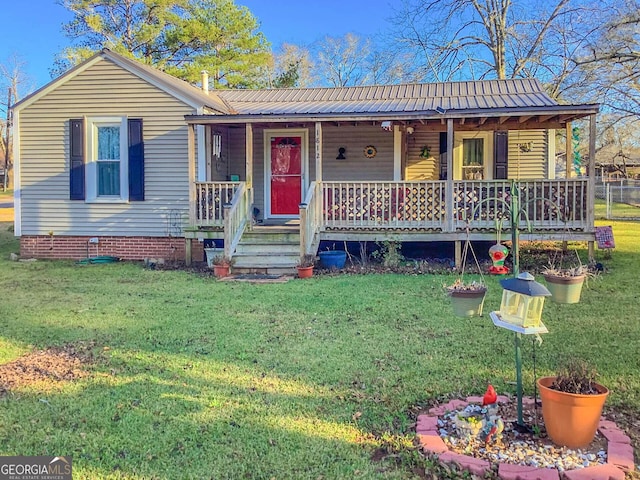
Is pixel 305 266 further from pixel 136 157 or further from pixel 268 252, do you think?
pixel 136 157

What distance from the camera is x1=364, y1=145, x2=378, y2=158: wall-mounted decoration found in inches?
483

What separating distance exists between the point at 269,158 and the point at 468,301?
9627mm

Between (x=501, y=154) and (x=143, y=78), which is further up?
(x=143, y=78)

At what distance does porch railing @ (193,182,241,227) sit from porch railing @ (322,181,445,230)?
1.86 meters

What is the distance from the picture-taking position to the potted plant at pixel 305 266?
9.04 meters

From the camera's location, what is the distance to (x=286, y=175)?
1269cm

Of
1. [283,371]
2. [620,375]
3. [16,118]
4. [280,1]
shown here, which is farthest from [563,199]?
[280,1]

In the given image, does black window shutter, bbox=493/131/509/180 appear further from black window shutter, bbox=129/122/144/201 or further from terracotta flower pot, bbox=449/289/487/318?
terracotta flower pot, bbox=449/289/487/318

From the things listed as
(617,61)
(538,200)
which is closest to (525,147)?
(538,200)

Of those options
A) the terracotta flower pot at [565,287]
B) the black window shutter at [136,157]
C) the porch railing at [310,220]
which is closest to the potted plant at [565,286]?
the terracotta flower pot at [565,287]

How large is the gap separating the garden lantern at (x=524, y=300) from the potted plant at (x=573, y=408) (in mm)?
388

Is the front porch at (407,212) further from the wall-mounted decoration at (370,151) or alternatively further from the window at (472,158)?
the window at (472,158)

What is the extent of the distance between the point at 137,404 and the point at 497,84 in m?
11.9

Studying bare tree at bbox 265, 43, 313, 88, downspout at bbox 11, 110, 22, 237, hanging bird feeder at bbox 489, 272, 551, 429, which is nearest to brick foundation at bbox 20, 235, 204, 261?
downspout at bbox 11, 110, 22, 237
